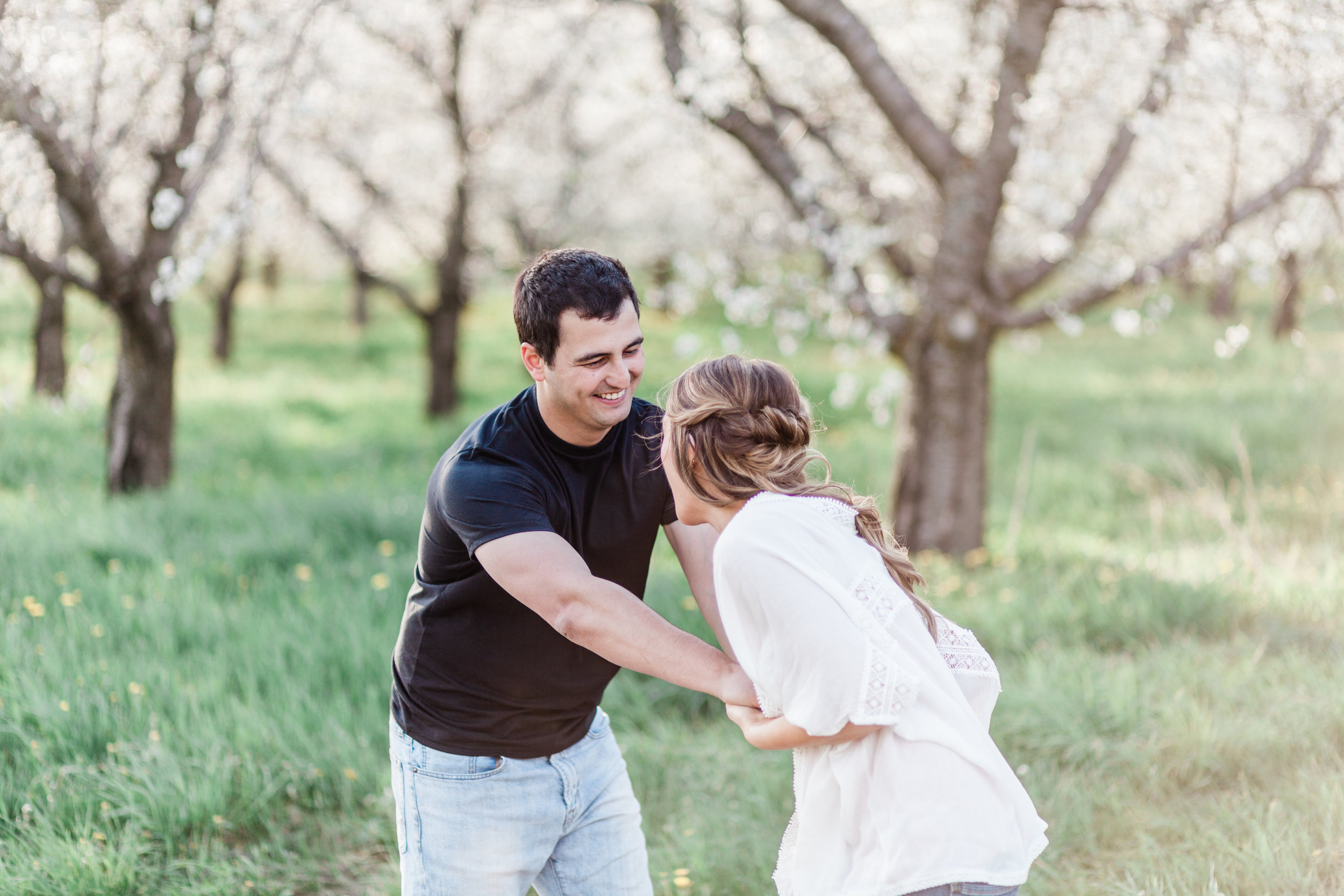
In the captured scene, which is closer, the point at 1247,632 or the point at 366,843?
the point at 366,843

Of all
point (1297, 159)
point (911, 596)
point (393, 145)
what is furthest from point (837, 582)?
point (393, 145)

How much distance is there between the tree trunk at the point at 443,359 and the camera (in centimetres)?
1204

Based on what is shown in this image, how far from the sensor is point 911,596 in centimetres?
180

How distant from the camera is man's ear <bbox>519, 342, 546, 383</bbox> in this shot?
7.29 ft

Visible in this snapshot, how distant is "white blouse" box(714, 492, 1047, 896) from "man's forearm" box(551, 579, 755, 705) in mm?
151

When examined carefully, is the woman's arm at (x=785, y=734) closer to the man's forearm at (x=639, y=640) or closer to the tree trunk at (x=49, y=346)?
the man's forearm at (x=639, y=640)

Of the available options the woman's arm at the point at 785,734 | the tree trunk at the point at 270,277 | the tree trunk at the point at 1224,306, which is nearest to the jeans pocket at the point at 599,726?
the woman's arm at the point at 785,734

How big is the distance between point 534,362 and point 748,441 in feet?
2.14

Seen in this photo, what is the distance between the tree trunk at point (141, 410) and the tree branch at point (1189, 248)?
18.6 ft

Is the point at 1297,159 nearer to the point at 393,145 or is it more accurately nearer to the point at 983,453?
the point at 983,453

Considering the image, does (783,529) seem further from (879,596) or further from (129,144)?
(129,144)

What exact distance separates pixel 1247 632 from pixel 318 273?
1998cm

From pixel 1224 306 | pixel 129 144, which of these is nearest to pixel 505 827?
pixel 129 144

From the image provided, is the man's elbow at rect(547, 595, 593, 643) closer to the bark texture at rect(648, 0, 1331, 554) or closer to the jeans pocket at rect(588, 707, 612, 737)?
the jeans pocket at rect(588, 707, 612, 737)
